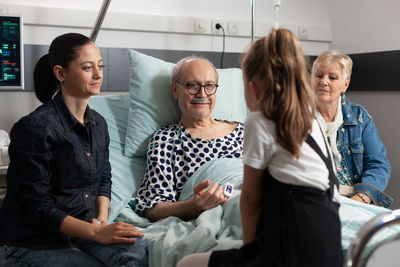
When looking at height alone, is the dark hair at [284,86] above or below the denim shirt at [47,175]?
above

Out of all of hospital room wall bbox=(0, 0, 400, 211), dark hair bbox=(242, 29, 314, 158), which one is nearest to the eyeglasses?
hospital room wall bbox=(0, 0, 400, 211)

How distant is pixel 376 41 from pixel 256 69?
87.7 inches

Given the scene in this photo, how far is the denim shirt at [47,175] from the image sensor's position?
4.99ft

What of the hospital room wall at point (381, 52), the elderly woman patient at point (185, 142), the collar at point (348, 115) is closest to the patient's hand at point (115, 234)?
the elderly woman patient at point (185, 142)

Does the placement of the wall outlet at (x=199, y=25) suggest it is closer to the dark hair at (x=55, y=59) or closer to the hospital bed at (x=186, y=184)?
the hospital bed at (x=186, y=184)

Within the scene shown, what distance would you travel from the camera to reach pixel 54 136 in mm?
1575

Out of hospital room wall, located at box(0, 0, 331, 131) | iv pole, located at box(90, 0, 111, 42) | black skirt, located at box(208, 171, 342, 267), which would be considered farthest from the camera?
hospital room wall, located at box(0, 0, 331, 131)

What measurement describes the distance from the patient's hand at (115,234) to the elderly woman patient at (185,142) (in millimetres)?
367

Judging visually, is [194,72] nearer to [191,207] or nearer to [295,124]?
[191,207]

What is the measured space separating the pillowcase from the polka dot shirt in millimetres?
106

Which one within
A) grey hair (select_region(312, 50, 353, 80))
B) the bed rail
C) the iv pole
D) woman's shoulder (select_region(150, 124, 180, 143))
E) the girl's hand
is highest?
the iv pole

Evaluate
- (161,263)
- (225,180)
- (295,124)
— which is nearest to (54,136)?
(161,263)

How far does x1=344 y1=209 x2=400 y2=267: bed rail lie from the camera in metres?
1.01

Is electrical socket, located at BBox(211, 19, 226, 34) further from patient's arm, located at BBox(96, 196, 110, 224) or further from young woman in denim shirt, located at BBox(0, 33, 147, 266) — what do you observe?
patient's arm, located at BBox(96, 196, 110, 224)
